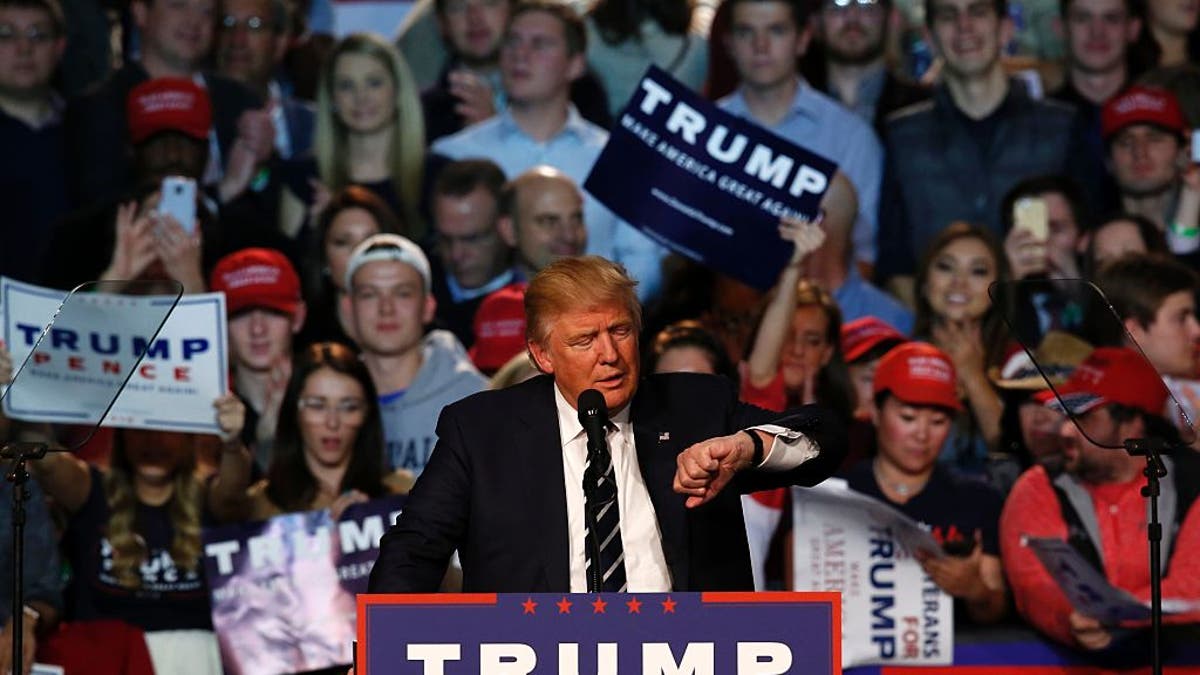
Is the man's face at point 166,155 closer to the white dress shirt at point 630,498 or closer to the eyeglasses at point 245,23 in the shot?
the eyeglasses at point 245,23

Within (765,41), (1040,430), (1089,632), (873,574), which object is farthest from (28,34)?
(1089,632)

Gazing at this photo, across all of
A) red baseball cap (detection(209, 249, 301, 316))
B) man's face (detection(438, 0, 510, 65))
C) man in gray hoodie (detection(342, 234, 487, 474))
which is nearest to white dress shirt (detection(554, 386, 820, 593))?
man in gray hoodie (detection(342, 234, 487, 474))

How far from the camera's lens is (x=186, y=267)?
623cm

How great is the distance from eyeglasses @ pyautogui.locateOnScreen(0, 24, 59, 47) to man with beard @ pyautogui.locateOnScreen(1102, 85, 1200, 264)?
11.8ft

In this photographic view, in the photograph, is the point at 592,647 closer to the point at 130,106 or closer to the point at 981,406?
the point at 981,406

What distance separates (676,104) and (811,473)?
10.3ft

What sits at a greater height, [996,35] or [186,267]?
[996,35]

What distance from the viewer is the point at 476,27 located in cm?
695

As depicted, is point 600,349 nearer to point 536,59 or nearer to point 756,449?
point 756,449

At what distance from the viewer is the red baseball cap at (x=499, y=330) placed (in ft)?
20.0

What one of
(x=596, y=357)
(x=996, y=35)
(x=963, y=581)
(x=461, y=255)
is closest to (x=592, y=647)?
(x=596, y=357)

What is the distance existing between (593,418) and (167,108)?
3.81 meters

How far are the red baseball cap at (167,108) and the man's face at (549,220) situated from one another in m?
1.09

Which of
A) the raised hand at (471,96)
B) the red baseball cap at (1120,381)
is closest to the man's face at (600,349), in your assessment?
the red baseball cap at (1120,381)
